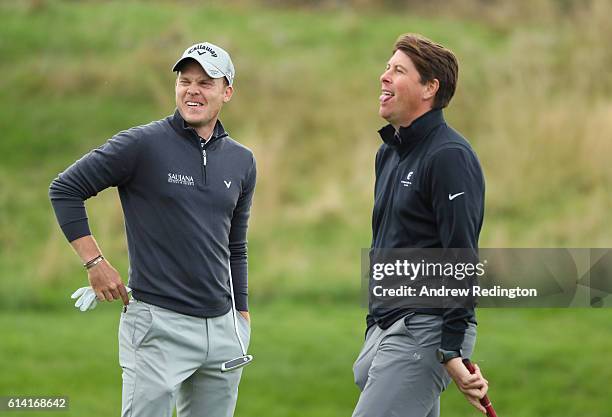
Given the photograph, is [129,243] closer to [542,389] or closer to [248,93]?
[542,389]

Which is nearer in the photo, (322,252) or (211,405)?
(211,405)

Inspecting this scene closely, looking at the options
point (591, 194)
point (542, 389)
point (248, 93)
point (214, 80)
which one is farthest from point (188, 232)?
point (248, 93)

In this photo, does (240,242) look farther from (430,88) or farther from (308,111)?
(308,111)

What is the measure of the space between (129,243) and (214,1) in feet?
54.1

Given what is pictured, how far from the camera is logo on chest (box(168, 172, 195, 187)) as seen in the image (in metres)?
4.70

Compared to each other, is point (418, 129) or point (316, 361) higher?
point (418, 129)

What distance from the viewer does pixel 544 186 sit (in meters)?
Result: 13.8

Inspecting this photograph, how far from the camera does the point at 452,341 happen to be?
4.36m

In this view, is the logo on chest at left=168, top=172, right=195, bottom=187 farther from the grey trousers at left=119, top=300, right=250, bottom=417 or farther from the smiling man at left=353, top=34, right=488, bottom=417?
the smiling man at left=353, top=34, right=488, bottom=417

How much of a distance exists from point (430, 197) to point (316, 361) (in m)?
5.92

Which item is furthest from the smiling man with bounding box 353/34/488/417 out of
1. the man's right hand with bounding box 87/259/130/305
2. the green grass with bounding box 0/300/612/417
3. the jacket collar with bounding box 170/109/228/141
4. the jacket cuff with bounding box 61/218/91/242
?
the green grass with bounding box 0/300/612/417

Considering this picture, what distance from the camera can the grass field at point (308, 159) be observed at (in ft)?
32.8

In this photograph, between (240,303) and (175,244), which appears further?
(240,303)

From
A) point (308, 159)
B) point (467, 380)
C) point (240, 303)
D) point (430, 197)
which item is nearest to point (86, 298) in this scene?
point (240, 303)
